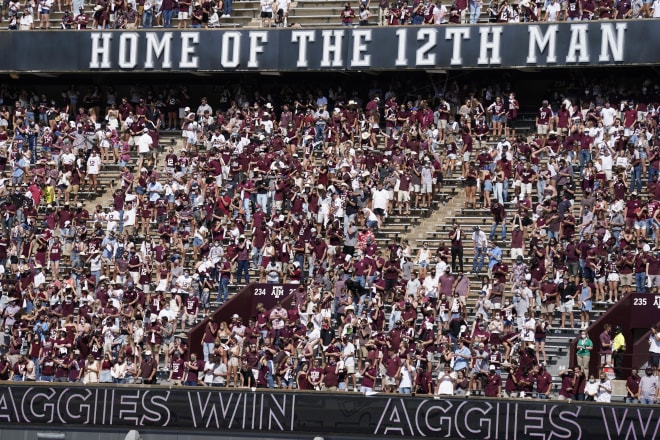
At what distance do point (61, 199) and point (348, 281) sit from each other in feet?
36.0

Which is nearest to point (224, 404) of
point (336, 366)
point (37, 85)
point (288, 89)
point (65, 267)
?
point (336, 366)

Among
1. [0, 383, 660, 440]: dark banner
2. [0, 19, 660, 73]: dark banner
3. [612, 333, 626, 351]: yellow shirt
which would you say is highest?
[0, 19, 660, 73]: dark banner

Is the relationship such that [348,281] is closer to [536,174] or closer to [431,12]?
[536,174]

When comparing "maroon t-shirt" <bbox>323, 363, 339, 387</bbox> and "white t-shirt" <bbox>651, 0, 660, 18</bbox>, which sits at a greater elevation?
"white t-shirt" <bbox>651, 0, 660, 18</bbox>

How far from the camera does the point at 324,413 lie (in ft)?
110

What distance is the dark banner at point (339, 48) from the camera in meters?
44.2

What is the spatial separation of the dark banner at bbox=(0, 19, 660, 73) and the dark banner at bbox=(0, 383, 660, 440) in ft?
48.0

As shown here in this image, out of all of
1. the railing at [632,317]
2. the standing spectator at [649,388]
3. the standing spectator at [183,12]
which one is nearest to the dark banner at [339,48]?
the standing spectator at [183,12]

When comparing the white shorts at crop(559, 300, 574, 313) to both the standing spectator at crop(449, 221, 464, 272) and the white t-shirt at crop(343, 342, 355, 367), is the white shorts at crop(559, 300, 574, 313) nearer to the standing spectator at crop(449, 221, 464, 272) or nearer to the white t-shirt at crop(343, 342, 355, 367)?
the standing spectator at crop(449, 221, 464, 272)

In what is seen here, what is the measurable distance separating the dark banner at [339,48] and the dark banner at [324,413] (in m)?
14.6

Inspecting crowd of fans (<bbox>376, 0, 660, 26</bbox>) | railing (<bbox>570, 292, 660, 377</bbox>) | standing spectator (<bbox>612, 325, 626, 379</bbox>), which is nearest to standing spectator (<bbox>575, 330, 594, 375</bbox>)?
standing spectator (<bbox>612, 325, 626, 379</bbox>)

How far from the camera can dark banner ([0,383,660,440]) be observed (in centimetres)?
3194

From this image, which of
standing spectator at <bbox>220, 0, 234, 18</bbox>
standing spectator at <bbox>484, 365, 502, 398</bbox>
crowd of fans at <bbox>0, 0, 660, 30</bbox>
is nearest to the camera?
standing spectator at <bbox>484, 365, 502, 398</bbox>

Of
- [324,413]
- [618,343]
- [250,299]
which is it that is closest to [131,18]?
[250,299]
